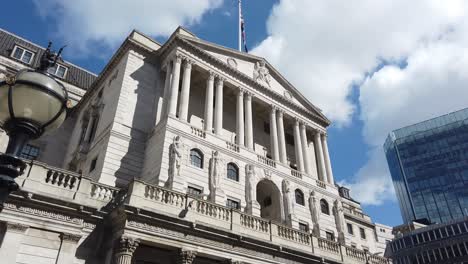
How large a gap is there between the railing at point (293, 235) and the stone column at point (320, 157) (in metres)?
15.6

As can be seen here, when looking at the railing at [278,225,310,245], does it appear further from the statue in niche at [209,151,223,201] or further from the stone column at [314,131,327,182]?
the stone column at [314,131,327,182]

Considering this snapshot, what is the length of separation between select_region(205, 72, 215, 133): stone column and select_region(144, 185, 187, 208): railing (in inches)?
456

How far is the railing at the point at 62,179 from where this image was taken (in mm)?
17859

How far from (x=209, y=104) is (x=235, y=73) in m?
6.08

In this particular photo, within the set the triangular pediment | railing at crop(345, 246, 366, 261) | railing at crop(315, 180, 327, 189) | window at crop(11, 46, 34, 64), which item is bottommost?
railing at crop(345, 246, 366, 261)

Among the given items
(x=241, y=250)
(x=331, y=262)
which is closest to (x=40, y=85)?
(x=241, y=250)

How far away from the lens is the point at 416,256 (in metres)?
87.0

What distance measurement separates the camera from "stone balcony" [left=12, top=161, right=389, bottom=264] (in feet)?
57.3

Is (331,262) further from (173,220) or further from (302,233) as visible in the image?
(173,220)

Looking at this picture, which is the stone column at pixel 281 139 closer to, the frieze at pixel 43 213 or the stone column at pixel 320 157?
the stone column at pixel 320 157

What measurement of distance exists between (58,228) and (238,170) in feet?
53.9

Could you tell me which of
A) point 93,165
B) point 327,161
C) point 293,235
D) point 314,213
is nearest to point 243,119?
point 314,213

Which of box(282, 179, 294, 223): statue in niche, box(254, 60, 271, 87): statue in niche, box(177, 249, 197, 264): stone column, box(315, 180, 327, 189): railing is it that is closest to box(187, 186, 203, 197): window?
box(177, 249, 197, 264): stone column

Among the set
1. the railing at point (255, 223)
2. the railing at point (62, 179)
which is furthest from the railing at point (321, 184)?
the railing at point (62, 179)
